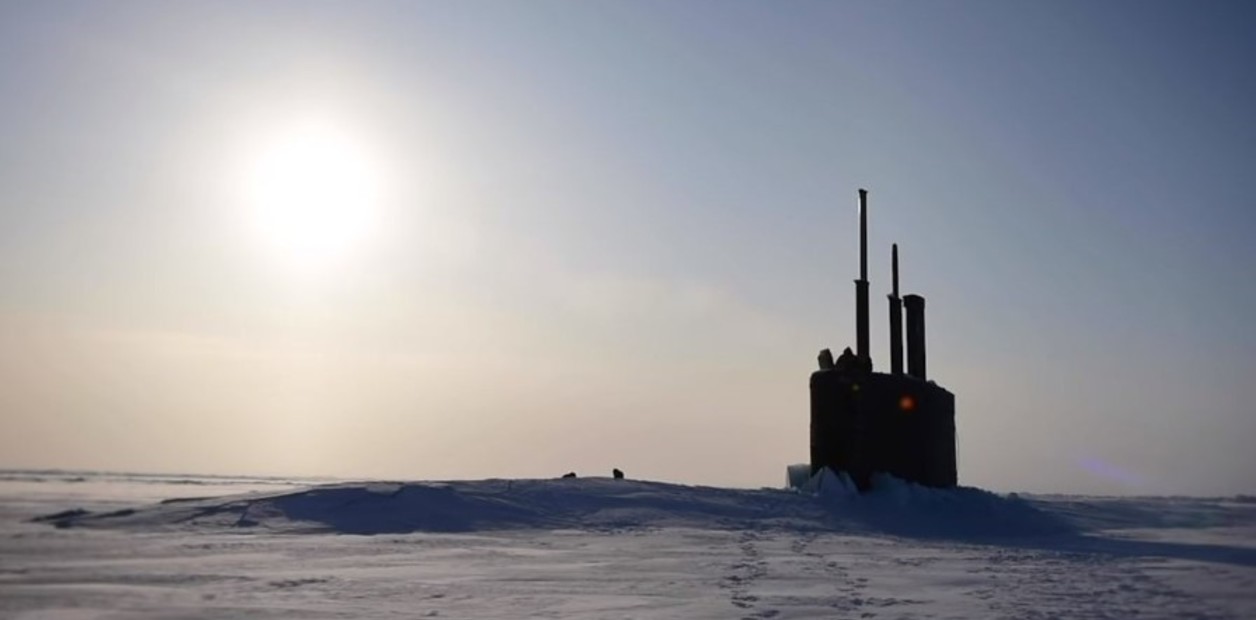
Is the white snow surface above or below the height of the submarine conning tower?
below

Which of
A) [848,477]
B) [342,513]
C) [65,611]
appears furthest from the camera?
[848,477]

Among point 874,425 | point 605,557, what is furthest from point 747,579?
point 874,425

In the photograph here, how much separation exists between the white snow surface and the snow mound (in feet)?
0.19

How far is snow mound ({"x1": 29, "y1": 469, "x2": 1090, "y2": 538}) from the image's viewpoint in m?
13.8

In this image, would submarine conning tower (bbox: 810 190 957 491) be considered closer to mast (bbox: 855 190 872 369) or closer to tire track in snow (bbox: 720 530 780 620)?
mast (bbox: 855 190 872 369)

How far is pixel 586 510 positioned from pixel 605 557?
523 centimetres

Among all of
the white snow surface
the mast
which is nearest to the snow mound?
the white snow surface

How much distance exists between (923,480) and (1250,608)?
→ 12.4 m

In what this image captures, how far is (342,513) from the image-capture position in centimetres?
1431

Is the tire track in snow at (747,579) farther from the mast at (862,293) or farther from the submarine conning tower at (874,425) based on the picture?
the mast at (862,293)

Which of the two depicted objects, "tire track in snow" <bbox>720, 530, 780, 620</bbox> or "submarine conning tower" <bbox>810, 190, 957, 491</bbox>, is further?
"submarine conning tower" <bbox>810, 190, 957, 491</bbox>

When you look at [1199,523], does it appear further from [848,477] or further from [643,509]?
[643,509]

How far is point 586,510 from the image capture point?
1579cm

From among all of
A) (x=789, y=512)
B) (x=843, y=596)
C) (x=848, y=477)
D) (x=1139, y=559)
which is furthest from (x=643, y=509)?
(x=843, y=596)
